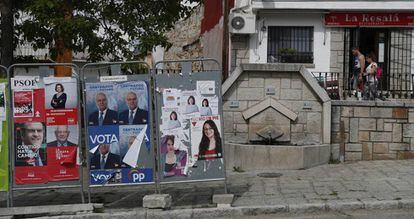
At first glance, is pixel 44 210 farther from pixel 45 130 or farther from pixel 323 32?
pixel 323 32

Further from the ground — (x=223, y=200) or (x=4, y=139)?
(x=4, y=139)

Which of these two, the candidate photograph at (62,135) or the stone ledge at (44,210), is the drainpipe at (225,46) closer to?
the candidate photograph at (62,135)

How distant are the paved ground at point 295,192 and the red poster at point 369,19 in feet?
25.9

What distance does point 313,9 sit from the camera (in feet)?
59.7

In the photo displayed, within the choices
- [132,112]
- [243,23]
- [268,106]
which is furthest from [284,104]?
[243,23]

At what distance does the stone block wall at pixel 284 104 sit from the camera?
40.4ft

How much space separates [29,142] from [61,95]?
84 cm

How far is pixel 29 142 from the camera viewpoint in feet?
28.1

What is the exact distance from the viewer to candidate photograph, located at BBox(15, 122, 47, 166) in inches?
337

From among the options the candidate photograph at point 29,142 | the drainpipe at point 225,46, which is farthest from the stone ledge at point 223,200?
the drainpipe at point 225,46

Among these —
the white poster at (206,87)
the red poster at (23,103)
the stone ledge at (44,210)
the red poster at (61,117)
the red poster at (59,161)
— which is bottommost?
the stone ledge at (44,210)

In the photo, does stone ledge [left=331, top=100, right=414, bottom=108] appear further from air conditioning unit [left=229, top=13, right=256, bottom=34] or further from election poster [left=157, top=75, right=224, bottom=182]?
air conditioning unit [left=229, top=13, right=256, bottom=34]

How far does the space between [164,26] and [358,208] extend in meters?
4.83

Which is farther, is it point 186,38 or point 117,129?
point 186,38
